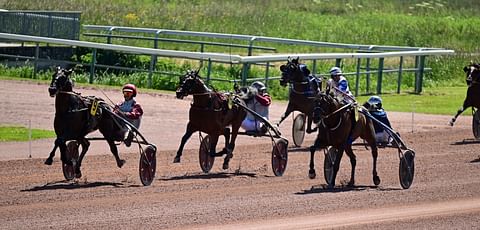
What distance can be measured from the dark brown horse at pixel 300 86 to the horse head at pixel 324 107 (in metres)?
3.94

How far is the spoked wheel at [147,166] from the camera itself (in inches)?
685

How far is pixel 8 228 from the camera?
13.5 meters

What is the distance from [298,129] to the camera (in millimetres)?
23406

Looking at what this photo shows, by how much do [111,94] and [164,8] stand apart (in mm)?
23571

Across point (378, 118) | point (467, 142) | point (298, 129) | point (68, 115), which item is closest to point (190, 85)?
point (68, 115)

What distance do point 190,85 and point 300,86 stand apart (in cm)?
423

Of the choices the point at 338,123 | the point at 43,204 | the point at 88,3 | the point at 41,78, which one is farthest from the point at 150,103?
the point at 88,3

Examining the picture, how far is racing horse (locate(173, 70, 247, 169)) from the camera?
18.4m

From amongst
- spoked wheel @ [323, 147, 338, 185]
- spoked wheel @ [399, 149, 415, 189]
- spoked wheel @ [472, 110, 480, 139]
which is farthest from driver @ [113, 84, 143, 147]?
spoked wheel @ [472, 110, 480, 139]

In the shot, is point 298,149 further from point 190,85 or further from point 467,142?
point 190,85

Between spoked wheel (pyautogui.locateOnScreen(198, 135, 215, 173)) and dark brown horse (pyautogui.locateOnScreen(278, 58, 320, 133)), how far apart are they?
2693 millimetres

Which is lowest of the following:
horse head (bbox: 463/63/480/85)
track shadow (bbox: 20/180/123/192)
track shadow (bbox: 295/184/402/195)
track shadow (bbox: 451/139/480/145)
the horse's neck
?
track shadow (bbox: 451/139/480/145)

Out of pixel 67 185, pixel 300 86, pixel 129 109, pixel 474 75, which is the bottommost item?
pixel 67 185

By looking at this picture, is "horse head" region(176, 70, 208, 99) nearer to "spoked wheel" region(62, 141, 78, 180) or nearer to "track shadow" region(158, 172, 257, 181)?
"track shadow" region(158, 172, 257, 181)
